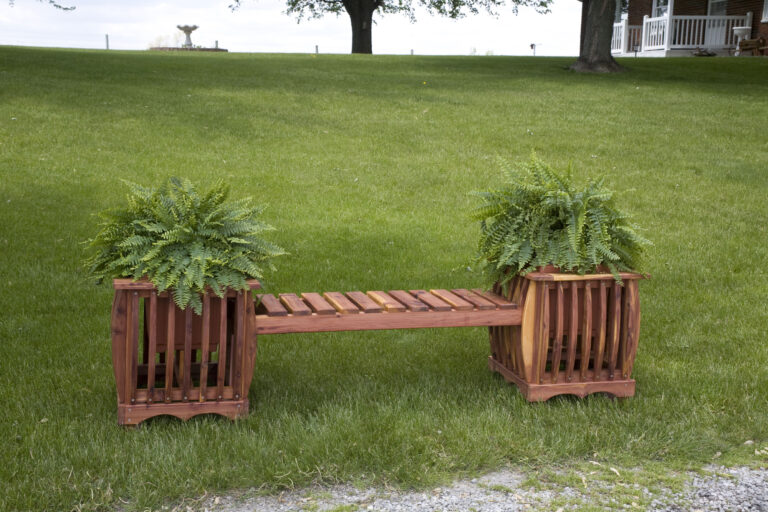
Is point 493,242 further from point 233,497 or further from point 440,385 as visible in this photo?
point 233,497

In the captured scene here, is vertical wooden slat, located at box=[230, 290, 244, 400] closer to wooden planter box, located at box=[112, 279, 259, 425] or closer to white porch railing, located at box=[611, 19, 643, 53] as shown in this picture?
wooden planter box, located at box=[112, 279, 259, 425]

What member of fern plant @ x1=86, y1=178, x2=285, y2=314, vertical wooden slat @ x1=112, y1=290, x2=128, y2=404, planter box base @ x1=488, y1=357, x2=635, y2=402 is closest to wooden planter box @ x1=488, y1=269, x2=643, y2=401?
planter box base @ x1=488, y1=357, x2=635, y2=402

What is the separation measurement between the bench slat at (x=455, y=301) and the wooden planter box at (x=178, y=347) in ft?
4.05

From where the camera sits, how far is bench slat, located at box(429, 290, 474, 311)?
16.2 feet

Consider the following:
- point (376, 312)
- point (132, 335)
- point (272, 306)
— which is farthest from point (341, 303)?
point (132, 335)

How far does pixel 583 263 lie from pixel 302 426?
1898mm

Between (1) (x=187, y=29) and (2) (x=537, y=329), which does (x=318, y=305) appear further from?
(1) (x=187, y=29)

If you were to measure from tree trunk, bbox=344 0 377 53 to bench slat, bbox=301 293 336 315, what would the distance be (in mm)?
29751

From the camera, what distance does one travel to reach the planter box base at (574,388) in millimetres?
5031

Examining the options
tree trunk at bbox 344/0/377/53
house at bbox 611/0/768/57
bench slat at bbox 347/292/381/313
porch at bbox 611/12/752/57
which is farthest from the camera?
tree trunk at bbox 344/0/377/53

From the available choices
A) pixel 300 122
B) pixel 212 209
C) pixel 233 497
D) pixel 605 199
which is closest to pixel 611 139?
pixel 300 122

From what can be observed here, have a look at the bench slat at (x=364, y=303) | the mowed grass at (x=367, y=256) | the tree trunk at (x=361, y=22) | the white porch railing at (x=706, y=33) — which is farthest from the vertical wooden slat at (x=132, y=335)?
the tree trunk at (x=361, y=22)

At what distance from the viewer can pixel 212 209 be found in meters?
4.69

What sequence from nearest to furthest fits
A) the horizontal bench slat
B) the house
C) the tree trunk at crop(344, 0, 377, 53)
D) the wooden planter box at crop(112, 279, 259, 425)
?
the wooden planter box at crop(112, 279, 259, 425)
the horizontal bench slat
the house
the tree trunk at crop(344, 0, 377, 53)
